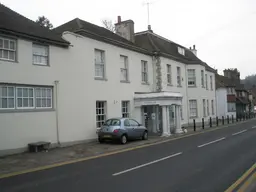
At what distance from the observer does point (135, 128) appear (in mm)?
18734

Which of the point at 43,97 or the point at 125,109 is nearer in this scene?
the point at 43,97

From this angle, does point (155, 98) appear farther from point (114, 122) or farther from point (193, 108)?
point (193, 108)

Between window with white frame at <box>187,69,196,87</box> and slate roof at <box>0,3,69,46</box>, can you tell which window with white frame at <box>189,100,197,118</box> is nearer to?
window with white frame at <box>187,69,196,87</box>

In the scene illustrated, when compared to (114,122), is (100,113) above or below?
above

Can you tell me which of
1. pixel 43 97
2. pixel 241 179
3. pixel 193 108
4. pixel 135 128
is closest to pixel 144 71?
pixel 135 128

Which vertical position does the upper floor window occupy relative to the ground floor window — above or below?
above

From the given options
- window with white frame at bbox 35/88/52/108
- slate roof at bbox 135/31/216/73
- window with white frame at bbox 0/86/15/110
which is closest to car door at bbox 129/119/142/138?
window with white frame at bbox 35/88/52/108

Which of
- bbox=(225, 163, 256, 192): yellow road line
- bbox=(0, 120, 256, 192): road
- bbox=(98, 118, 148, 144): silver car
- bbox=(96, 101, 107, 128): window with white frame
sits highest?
bbox=(96, 101, 107, 128): window with white frame

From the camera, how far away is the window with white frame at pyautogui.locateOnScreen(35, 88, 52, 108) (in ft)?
51.7

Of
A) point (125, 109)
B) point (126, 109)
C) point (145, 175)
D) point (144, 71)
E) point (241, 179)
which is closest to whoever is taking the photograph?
point (241, 179)

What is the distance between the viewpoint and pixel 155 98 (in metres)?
22.7

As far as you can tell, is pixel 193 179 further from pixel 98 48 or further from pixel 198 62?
pixel 198 62

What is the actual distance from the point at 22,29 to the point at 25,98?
11.9 feet

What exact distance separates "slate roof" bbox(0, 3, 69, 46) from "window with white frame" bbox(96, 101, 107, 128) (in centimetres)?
502
